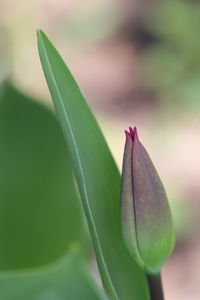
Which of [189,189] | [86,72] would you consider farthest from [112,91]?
[189,189]

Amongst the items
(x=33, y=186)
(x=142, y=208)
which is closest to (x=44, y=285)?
(x=142, y=208)

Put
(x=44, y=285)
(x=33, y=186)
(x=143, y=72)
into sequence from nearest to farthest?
(x=44, y=285), (x=33, y=186), (x=143, y=72)

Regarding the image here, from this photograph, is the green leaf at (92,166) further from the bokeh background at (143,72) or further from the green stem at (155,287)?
the bokeh background at (143,72)

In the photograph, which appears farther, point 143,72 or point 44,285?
point 143,72

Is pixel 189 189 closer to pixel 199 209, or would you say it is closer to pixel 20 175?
pixel 199 209

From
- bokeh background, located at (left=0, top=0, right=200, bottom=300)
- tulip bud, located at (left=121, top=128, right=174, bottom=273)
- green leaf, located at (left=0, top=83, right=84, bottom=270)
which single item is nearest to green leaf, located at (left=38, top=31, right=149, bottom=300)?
tulip bud, located at (left=121, top=128, right=174, bottom=273)

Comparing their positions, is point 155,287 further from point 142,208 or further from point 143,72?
point 143,72
